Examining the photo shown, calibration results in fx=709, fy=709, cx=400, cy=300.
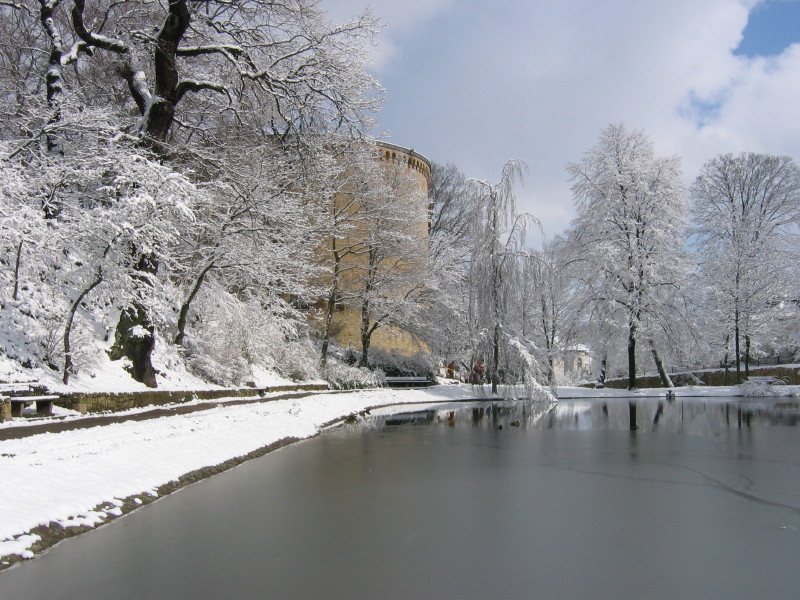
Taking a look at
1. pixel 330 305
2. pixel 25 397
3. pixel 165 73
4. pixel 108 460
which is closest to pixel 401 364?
pixel 330 305

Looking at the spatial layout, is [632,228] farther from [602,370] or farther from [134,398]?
[134,398]

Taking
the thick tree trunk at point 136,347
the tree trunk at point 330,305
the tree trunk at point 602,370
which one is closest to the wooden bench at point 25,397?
the thick tree trunk at point 136,347

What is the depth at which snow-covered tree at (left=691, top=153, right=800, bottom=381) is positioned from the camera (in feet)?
122

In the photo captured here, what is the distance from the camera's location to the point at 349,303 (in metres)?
32.9

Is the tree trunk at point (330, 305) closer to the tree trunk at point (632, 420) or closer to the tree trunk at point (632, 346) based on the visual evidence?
the tree trunk at point (632, 420)

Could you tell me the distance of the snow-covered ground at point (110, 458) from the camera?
595cm

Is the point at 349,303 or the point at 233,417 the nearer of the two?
the point at 233,417

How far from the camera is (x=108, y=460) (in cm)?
799

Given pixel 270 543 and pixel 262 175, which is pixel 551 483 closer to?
pixel 270 543

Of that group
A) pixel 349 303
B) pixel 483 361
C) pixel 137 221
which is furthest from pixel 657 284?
pixel 137 221

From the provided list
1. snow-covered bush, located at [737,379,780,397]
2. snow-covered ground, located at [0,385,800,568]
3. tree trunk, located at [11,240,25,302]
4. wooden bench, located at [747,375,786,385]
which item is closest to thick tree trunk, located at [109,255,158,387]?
tree trunk, located at [11,240,25,302]

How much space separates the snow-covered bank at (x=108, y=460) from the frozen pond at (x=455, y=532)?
0.34m

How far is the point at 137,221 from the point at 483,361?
14.1 m

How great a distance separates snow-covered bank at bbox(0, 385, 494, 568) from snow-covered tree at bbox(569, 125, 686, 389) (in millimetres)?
21520
